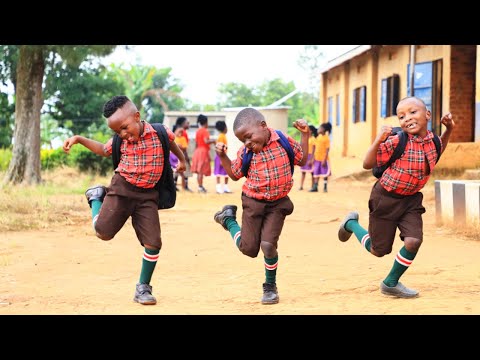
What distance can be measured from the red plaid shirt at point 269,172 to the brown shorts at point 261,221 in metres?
0.05

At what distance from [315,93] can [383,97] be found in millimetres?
35722

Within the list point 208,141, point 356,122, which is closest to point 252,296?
point 208,141

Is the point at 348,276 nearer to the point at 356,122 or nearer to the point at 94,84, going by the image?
the point at 356,122

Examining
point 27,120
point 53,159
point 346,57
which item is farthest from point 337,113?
point 27,120

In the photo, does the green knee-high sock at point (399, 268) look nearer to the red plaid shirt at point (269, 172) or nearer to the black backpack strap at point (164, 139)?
the red plaid shirt at point (269, 172)

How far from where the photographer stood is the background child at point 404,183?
5.72 metres

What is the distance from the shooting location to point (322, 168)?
656 inches

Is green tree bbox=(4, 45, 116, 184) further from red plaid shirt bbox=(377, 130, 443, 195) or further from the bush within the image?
red plaid shirt bbox=(377, 130, 443, 195)

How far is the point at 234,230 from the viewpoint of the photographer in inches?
244

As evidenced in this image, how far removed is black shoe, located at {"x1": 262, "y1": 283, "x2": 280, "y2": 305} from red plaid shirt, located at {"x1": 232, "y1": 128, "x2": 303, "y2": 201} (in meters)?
0.64

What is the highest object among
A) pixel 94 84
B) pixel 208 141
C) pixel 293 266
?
pixel 94 84

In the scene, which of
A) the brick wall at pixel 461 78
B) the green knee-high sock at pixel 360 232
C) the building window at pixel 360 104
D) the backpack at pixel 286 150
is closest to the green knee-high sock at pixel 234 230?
the backpack at pixel 286 150

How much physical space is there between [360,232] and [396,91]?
47.7 ft

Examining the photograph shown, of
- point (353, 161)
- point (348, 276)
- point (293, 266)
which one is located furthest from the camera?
point (353, 161)
